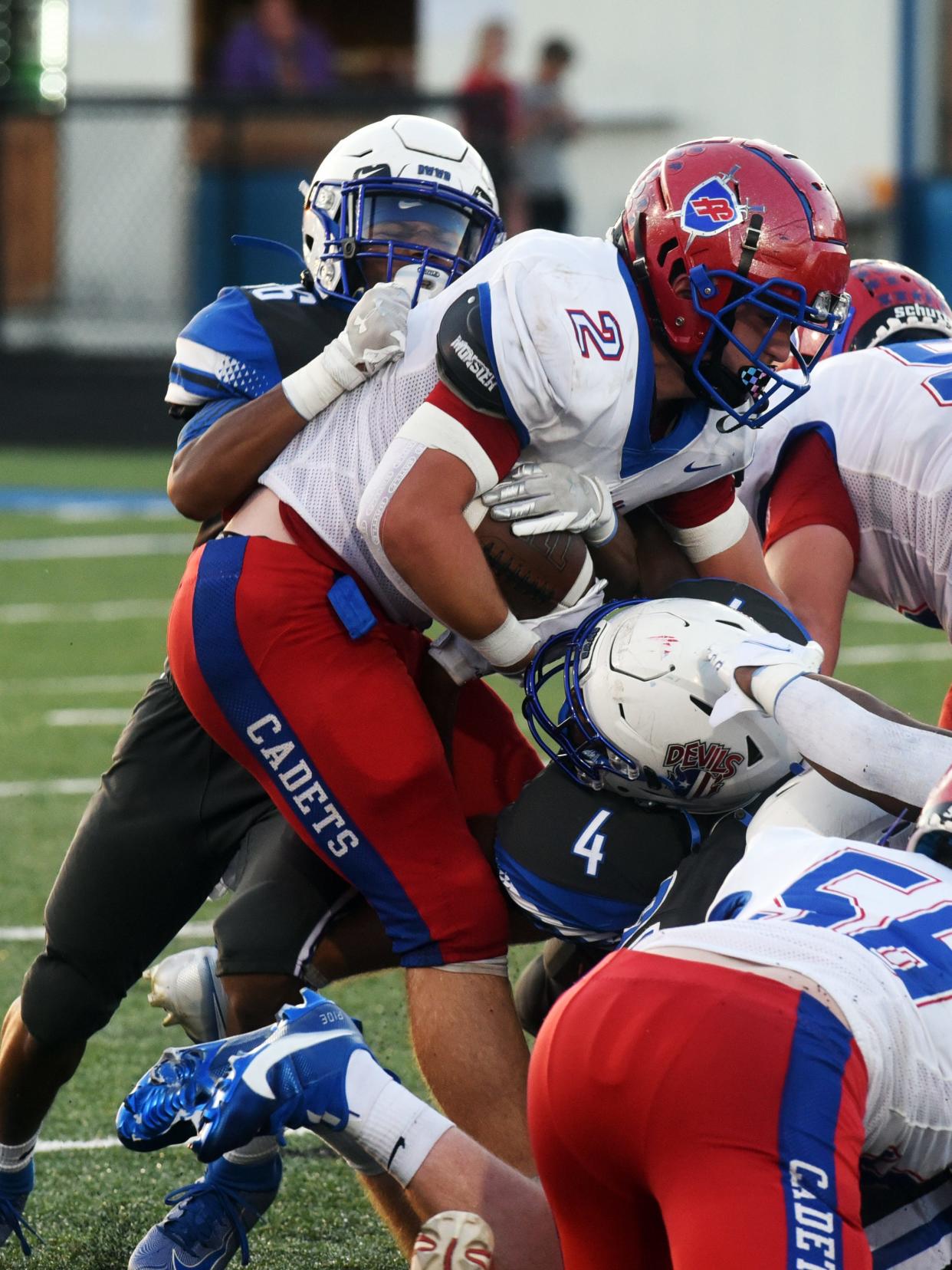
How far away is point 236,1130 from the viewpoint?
7.23 feet

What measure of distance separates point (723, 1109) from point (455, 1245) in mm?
449

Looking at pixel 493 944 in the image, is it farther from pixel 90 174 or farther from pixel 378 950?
pixel 90 174

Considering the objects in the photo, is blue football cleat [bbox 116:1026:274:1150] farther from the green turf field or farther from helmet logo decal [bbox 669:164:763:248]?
helmet logo decal [bbox 669:164:763:248]

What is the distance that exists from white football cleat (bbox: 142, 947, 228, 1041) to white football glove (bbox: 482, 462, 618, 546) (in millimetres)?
869

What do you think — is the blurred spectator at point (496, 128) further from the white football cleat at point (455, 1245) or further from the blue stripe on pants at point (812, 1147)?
the blue stripe on pants at point (812, 1147)

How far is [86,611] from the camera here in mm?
7926

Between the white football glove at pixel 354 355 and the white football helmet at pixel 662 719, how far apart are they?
1.75 feet

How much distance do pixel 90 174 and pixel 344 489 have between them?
10.9 m

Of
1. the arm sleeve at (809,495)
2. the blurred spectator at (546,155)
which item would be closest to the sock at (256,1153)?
the arm sleeve at (809,495)

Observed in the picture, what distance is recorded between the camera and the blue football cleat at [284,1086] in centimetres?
220

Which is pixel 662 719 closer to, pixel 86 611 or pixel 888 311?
pixel 888 311

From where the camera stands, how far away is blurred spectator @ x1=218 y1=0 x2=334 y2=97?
13578 mm

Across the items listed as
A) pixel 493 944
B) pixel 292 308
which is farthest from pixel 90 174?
pixel 493 944

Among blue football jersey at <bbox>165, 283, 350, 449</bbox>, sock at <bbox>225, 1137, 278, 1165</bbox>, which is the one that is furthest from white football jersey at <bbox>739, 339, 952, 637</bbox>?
sock at <bbox>225, 1137, 278, 1165</bbox>
